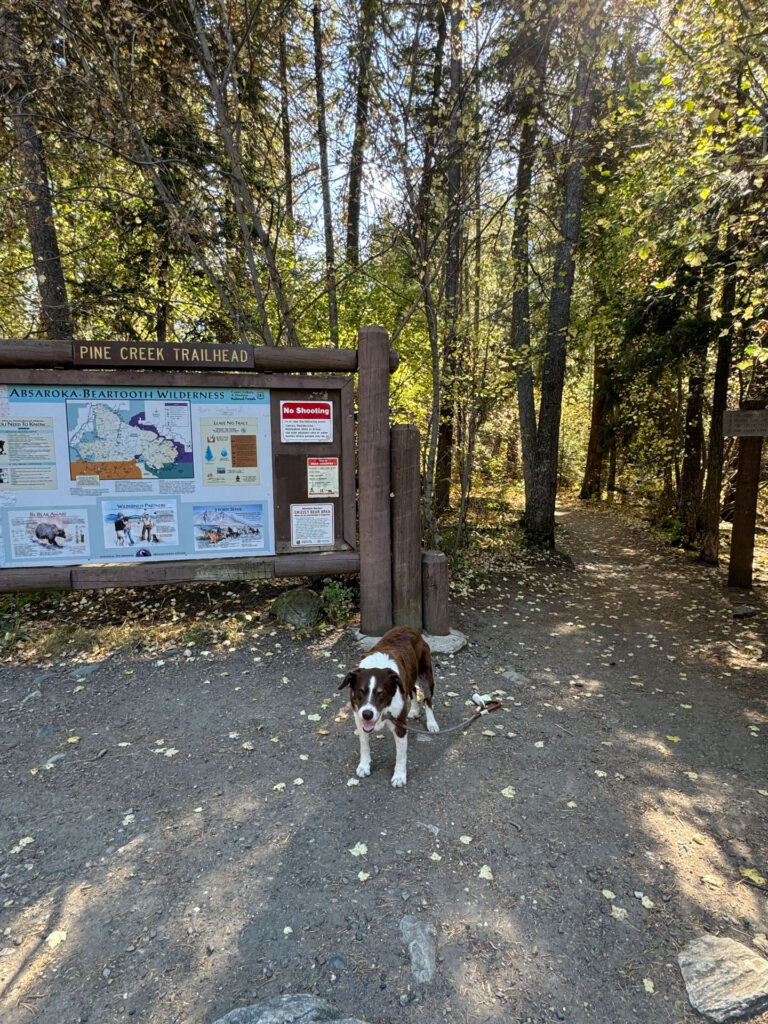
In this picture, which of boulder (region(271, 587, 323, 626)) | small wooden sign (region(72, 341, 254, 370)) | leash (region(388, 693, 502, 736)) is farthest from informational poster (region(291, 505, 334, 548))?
leash (region(388, 693, 502, 736))

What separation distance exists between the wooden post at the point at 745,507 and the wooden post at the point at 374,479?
5594mm

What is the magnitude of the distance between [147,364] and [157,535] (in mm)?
1616

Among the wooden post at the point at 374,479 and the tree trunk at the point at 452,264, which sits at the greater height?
the tree trunk at the point at 452,264

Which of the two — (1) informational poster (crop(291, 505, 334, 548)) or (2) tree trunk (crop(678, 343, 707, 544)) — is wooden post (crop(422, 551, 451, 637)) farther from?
(2) tree trunk (crop(678, 343, 707, 544))

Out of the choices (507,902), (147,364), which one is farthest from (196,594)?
(507,902)

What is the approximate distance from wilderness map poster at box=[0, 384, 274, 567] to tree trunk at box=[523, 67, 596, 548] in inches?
241

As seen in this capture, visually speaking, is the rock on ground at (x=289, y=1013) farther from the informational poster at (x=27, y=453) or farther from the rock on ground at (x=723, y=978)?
the informational poster at (x=27, y=453)

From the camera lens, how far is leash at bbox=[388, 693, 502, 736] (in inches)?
160

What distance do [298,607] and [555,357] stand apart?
6.76 metres

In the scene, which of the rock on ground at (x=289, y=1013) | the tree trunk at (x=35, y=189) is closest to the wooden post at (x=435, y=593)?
the rock on ground at (x=289, y=1013)

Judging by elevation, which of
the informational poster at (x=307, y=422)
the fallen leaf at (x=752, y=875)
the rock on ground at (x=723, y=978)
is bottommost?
the fallen leaf at (x=752, y=875)

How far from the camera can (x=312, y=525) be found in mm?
5559

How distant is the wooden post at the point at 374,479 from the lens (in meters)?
5.29

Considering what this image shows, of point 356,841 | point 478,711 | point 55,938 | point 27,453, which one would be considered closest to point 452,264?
point 27,453
